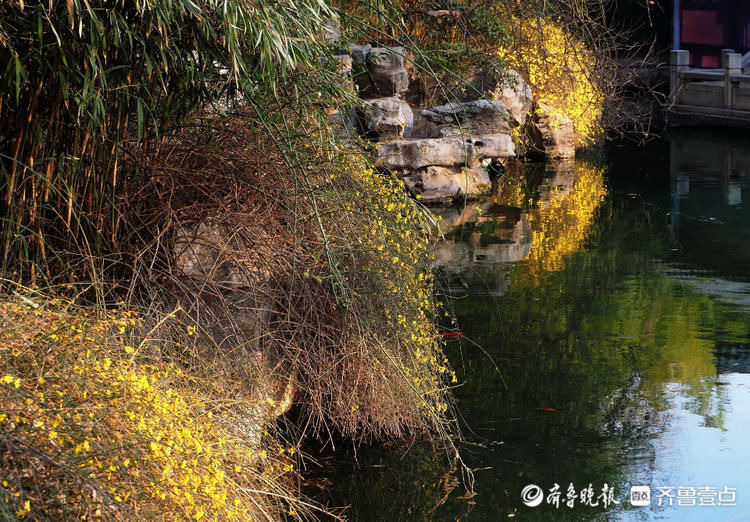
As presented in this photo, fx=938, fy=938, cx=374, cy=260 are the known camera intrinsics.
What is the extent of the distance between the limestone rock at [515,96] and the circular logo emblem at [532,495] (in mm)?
9308

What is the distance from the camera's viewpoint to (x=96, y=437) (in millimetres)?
2469

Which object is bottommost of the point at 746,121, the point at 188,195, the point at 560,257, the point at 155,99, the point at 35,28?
the point at 746,121

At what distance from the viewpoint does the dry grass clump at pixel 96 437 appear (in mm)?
2332

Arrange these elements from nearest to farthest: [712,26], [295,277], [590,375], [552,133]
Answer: [295,277], [590,375], [552,133], [712,26]

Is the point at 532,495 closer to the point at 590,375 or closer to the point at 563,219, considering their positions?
the point at 590,375

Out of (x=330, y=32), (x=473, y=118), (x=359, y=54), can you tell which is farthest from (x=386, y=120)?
(x=330, y=32)

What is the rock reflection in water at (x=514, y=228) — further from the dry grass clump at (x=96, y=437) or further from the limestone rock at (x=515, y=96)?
the dry grass clump at (x=96, y=437)

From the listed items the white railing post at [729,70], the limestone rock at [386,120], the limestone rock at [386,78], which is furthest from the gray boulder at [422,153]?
the white railing post at [729,70]

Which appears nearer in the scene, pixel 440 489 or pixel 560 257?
pixel 440 489

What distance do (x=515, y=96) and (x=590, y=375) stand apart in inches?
336

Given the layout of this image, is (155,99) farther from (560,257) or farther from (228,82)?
(560,257)

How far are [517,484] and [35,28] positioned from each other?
269 cm

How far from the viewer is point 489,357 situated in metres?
5.64

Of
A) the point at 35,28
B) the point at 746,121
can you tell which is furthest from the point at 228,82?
the point at 746,121
